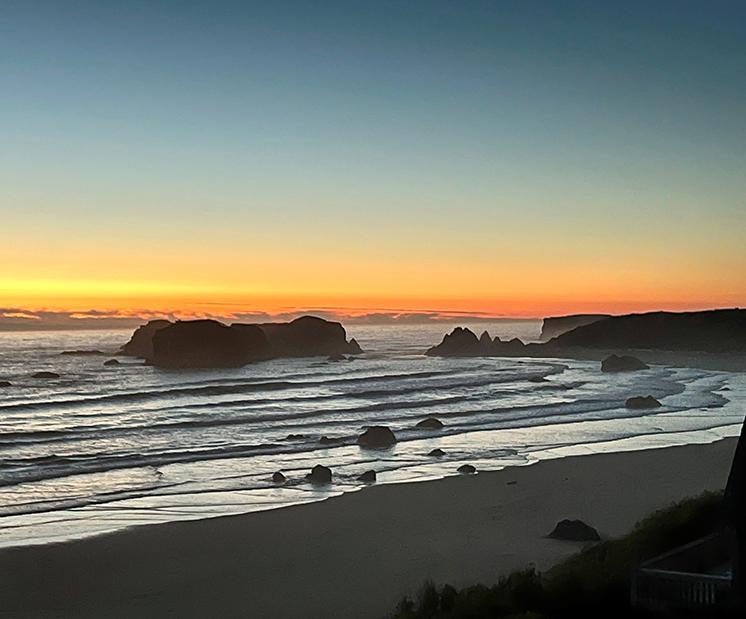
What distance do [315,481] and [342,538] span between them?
6951 millimetres

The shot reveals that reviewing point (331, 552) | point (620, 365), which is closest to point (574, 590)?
point (331, 552)

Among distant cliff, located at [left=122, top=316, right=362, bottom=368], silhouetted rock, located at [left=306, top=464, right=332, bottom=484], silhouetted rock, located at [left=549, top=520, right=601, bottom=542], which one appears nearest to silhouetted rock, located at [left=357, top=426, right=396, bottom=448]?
silhouetted rock, located at [left=306, top=464, right=332, bottom=484]

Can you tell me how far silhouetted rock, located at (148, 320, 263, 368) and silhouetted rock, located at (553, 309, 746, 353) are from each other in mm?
52926

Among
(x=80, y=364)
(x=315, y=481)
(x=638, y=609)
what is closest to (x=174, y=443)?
(x=315, y=481)

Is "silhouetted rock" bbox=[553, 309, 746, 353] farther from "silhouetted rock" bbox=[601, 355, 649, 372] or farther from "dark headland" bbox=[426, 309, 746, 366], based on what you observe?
"silhouetted rock" bbox=[601, 355, 649, 372]

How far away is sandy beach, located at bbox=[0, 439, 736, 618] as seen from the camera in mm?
13750

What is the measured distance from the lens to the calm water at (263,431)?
74.1 ft

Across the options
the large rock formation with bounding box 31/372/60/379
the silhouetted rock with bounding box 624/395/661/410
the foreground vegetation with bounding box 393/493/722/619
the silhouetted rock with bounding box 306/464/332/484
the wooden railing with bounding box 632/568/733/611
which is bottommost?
the large rock formation with bounding box 31/372/60/379

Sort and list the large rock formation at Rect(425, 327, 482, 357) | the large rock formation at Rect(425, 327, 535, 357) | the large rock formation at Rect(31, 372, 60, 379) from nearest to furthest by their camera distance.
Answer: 1. the large rock formation at Rect(31, 372, 60, 379)
2. the large rock formation at Rect(425, 327, 482, 357)
3. the large rock formation at Rect(425, 327, 535, 357)

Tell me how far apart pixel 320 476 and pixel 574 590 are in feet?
48.4

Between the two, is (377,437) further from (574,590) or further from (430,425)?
(574,590)

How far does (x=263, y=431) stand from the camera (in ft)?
119

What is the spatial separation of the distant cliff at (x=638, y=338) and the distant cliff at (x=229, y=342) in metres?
14.8

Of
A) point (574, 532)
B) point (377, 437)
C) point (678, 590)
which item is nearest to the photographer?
point (678, 590)
